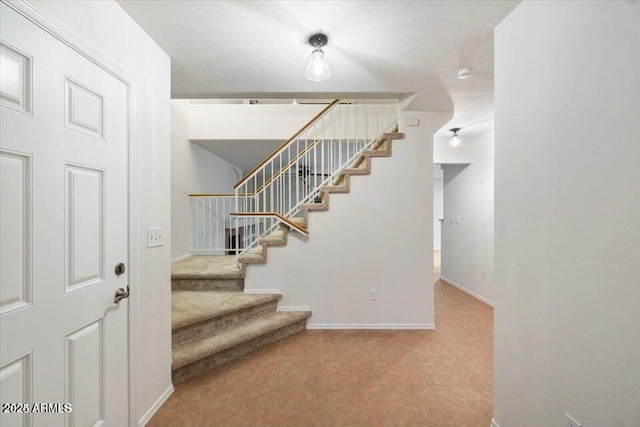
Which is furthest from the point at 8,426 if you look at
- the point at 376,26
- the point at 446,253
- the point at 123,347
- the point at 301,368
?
the point at 446,253

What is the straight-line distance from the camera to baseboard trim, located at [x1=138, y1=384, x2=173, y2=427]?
1546mm

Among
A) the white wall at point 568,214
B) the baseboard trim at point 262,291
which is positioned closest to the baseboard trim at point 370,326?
the baseboard trim at point 262,291

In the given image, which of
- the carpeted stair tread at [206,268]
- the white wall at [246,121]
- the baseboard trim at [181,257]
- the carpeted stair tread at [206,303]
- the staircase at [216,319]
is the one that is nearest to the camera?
the staircase at [216,319]

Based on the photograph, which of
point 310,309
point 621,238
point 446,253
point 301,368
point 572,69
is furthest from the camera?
point 446,253

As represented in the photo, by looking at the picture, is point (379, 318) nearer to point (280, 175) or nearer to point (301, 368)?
point (301, 368)

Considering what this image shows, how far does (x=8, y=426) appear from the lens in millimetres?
881

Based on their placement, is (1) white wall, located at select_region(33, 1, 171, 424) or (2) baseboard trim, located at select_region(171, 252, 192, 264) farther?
(2) baseboard trim, located at select_region(171, 252, 192, 264)

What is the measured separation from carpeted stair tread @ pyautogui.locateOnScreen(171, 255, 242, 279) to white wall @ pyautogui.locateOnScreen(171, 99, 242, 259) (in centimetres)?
32

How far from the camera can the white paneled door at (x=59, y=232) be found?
892mm

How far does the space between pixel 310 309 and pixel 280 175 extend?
5.96 ft

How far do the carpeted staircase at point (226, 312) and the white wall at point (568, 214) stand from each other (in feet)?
5.38

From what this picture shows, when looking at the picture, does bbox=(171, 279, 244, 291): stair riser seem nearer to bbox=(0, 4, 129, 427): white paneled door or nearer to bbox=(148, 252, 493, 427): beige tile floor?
bbox=(148, 252, 493, 427): beige tile floor

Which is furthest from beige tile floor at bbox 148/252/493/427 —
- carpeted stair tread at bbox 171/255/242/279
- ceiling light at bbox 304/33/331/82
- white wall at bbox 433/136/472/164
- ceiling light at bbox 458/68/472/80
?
white wall at bbox 433/136/472/164

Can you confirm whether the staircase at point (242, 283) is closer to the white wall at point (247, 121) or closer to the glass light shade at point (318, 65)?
the white wall at point (247, 121)
